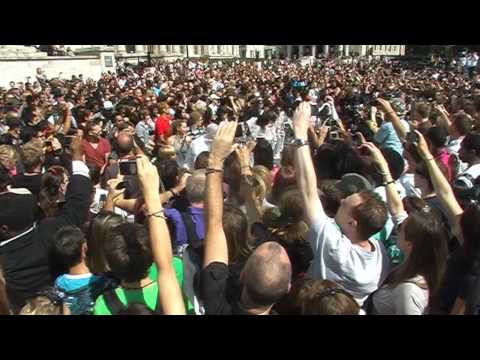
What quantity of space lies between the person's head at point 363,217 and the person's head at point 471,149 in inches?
93.7

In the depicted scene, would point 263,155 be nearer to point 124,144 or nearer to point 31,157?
point 124,144

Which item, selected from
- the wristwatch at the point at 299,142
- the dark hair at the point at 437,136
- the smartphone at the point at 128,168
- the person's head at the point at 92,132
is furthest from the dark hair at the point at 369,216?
the person's head at the point at 92,132

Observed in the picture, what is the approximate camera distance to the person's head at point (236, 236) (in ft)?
10.1

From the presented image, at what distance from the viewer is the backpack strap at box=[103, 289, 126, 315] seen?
2.43m

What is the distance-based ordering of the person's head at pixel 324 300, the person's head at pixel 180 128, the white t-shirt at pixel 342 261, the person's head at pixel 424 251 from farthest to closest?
the person's head at pixel 180 128
the white t-shirt at pixel 342 261
the person's head at pixel 424 251
the person's head at pixel 324 300

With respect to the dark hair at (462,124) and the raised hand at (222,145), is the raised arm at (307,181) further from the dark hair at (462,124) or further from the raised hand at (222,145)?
the dark hair at (462,124)

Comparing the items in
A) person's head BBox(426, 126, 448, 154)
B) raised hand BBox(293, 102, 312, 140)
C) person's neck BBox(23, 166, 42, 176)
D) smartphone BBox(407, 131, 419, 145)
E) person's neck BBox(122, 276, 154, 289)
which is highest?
raised hand BBox(293, 102, 312, 140)

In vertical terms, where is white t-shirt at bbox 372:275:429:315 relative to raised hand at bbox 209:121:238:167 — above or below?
below

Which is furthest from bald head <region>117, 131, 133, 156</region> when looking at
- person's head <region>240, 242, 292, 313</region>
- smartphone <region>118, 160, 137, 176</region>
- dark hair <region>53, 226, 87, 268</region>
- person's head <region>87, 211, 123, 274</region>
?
person's head <region>240, 242, 292, 313</region>

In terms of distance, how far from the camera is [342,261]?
9.18ft

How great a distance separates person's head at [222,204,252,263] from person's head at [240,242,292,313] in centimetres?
79

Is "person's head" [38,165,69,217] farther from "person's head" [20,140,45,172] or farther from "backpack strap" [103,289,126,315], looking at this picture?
"backpack strap" [103,289,126,315]

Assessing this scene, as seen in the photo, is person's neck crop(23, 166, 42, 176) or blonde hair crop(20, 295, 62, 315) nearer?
blonde hair crop(20, 295, 62, 315)

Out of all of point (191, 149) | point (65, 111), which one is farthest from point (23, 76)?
point (191, 149)
